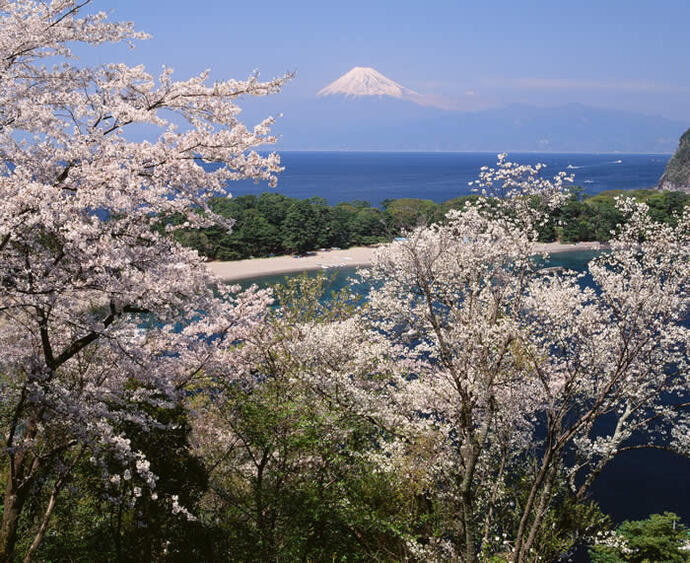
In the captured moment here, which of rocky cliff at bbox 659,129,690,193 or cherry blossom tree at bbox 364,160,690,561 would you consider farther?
rocky cliff at bbox 659,129,690,193

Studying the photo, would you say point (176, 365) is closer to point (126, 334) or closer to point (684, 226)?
point (126, 334)

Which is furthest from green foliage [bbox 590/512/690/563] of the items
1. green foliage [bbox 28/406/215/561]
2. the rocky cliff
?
the rocky cliff

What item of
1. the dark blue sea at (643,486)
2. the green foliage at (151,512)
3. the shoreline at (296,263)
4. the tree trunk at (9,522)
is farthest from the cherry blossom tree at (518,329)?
the shoreline at (296,263)

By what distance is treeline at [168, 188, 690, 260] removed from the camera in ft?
208

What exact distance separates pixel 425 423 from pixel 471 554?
1992 millimetres

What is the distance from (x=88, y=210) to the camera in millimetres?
6234

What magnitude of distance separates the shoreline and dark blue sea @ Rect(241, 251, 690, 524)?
1232 inches

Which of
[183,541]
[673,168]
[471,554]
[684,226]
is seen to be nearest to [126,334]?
[183,541]

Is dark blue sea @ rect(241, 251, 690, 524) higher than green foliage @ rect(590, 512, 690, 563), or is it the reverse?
green foliage @ rect(590, 512, 690, 563)

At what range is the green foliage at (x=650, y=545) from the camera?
42.7 feet

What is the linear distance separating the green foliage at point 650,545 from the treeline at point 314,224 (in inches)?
1895

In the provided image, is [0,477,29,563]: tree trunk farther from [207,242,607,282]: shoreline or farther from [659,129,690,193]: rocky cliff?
[659,129,690,193]: rocky cliff

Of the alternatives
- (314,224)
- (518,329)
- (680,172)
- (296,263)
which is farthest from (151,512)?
(680,172)

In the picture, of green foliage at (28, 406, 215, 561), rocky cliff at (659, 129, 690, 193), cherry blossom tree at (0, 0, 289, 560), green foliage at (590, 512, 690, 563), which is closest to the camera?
cherry blossom tree at (0, 0, 289, 560)
